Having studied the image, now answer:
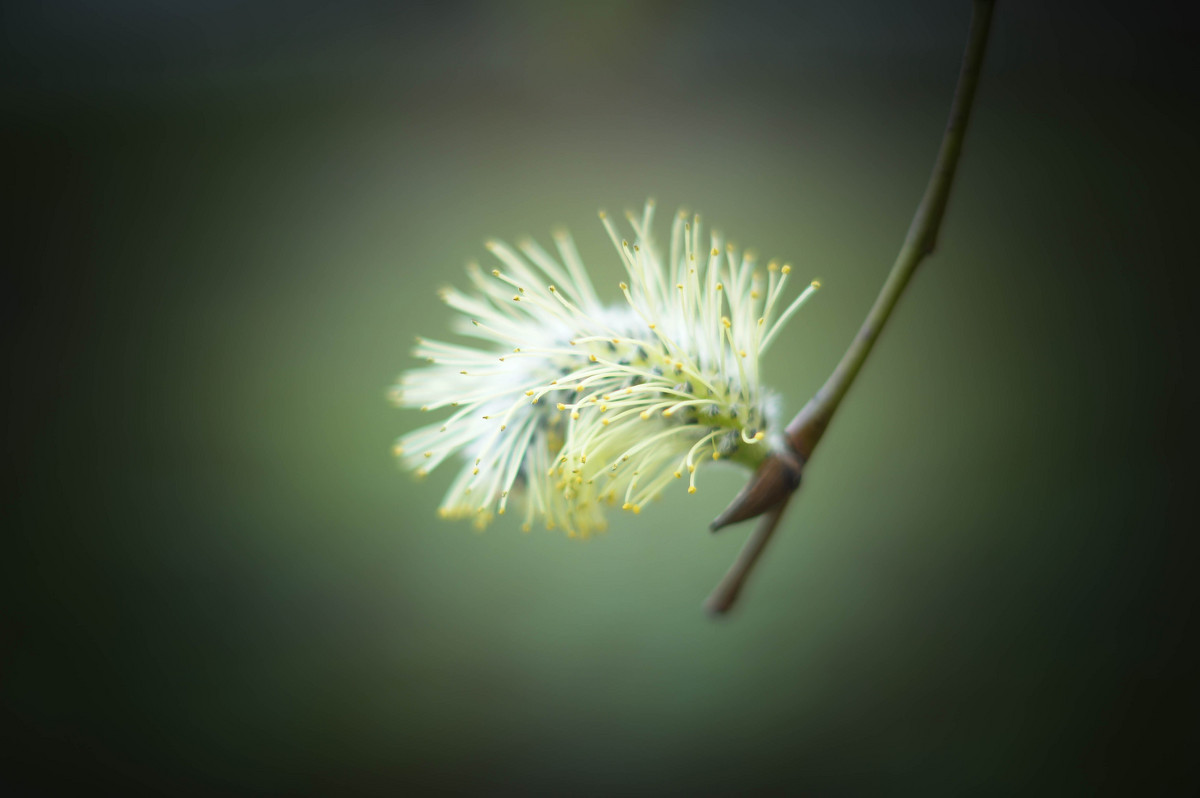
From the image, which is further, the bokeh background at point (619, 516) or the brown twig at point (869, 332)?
the bokeh background at point (619, 516)

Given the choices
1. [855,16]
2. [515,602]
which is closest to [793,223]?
[855,16]

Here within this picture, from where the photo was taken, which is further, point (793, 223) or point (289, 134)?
point (289, 134)

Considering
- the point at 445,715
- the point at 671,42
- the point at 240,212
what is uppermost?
the point at 671,42

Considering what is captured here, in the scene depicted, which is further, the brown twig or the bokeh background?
the bokeh background

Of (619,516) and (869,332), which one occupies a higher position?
(869,332)

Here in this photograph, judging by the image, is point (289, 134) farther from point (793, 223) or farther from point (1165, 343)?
point (1165, 343)
